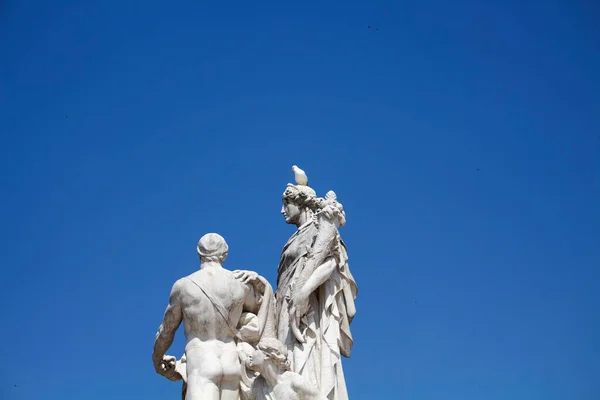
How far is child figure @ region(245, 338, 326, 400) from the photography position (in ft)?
33.0

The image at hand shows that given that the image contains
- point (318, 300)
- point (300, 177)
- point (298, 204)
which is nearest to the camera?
point (318, 300)

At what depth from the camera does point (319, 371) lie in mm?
11203

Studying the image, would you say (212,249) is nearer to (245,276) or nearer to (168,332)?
(245,276)

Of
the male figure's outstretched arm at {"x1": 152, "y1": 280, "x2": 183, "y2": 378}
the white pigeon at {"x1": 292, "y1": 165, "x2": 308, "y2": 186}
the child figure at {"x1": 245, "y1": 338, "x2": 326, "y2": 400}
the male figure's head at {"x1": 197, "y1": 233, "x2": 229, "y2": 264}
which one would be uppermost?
the white pigeon at {"x1": 292, "y1": 165, "x2": 308, "y2": 186}

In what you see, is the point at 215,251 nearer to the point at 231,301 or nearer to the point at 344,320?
the point at 231,301

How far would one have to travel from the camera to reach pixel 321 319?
11.6 metres

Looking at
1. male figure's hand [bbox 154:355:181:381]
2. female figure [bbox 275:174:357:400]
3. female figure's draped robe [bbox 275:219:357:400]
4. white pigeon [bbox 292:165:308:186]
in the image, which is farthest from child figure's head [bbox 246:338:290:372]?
white pigeon [bbox 292:165:308:186]

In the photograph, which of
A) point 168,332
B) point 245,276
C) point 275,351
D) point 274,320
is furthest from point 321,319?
point 168,332

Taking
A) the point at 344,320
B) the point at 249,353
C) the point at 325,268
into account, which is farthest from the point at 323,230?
the point at 249,353

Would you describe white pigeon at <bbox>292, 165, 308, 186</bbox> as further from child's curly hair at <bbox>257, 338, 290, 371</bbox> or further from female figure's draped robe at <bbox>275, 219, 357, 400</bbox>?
child's curly hair at <bbox>257, 338, 290, 371</bbox>

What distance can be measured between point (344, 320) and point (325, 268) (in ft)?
2.54

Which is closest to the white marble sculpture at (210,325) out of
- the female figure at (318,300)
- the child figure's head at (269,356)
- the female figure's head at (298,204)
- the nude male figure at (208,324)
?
the nude male figure at (208,324)

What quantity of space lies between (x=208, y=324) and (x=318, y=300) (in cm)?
195

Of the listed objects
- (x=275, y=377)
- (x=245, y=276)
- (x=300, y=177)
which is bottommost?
(x=275, y=377)
